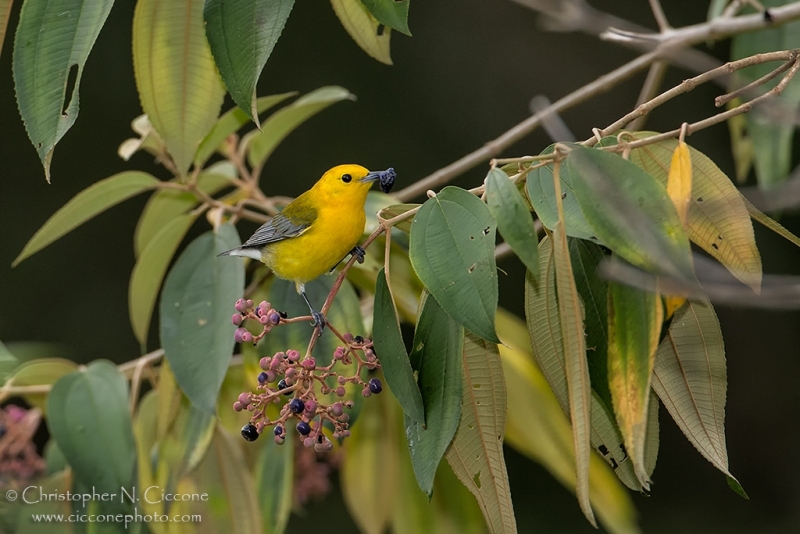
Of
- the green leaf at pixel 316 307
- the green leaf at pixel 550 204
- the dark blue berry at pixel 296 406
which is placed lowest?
the green leaf at pixel 316 307

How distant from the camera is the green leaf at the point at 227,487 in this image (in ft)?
5.83

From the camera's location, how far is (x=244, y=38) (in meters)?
1.09

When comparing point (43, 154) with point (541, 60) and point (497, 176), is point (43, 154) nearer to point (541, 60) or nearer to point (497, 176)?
point (497, 176)

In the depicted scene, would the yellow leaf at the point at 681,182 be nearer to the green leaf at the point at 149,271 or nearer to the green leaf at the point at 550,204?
the green leaf at the point at 550,204

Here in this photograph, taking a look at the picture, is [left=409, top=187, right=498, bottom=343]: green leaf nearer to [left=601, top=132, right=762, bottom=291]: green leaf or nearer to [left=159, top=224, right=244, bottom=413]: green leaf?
[left=601, top=132, right=762, bottom=291]: green leaf

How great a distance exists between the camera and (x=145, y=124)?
1.92 metres

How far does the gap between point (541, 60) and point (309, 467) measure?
3032mm

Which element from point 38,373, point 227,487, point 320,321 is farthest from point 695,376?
point 38,373

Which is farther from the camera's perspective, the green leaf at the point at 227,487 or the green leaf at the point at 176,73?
the green leaf at the point at 227,487

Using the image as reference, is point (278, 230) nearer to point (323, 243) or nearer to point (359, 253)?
point (323, 243)

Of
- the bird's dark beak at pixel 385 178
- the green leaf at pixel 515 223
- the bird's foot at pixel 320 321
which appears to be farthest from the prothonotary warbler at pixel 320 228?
the green leaf at pixel 515 223

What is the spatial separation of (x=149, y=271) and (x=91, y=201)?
0.64 ft

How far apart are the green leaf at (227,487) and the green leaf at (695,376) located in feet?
3.31

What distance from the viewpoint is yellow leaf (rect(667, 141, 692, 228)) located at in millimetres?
946
